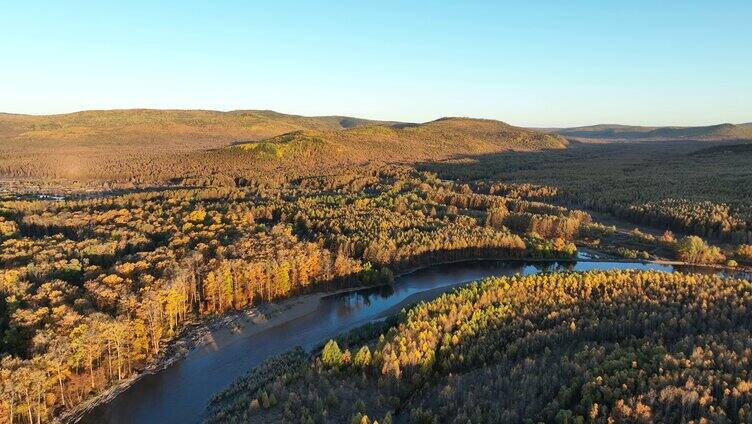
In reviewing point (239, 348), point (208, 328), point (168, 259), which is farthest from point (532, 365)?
point (168, 259)

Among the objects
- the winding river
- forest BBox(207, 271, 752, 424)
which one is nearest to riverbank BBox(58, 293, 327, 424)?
the winding river

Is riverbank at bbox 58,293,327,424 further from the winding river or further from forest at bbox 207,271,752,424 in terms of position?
forest at bbox 207,271,752,424

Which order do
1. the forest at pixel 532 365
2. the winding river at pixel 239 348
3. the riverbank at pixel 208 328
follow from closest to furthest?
the forest at pixel 532 365 < the winding river at pixel 239 348 < the riverbank at pixel 208 328

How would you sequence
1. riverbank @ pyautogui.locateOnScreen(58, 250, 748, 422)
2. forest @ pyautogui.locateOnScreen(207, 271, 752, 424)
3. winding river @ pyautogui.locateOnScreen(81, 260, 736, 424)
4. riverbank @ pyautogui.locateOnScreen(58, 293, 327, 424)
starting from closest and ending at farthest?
forest @ pyautogui.locateOnScreen(207, 271, 752, 424) → winding river @ pyautogui.locateOnScreen(81, 260, 736, 424) → riverbank @ pyautogui.locateOnScreen(58, 293, 327, 424) → riverbank @ pyautogui.locateOnScreen(58, 250, 748, 422)

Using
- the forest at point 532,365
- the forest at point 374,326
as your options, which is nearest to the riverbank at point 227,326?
the forest at point 374,326

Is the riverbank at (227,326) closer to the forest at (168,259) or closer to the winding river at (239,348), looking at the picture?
the winding river at (239,348)

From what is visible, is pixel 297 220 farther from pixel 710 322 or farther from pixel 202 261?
pixel 710 322

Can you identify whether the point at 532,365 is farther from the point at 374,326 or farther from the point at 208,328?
the point at 208,328

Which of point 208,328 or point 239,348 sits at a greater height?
point 208,328

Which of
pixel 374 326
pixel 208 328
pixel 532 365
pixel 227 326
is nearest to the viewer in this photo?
pixel 532 365
